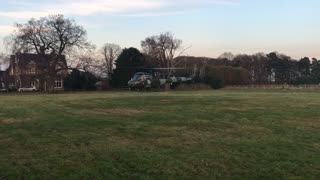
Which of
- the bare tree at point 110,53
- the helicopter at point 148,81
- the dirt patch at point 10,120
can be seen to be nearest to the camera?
the dirt patch at point 10,120

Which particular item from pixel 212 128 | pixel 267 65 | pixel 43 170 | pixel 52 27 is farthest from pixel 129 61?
pixel 43 170

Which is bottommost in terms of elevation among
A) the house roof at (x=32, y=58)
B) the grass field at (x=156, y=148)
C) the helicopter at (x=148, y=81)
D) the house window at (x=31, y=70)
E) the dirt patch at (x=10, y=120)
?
the grass field at (x=156, y=148)

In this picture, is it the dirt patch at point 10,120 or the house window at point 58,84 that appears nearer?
the dirt patch at point 10,120

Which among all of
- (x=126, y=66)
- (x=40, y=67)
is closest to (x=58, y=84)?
(x=126, y=66)

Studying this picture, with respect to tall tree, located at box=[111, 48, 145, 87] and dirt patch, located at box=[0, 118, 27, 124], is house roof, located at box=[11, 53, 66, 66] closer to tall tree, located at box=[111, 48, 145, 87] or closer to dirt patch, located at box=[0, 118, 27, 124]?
tall tree, located at box=[111, 48, 145, 87]

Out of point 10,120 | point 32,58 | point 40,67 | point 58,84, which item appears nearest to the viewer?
point 10,120

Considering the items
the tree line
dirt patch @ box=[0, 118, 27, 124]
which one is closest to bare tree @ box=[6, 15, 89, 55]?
the tree line

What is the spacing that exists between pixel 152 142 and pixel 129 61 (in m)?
84.6

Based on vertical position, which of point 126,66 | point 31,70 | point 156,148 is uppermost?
point 126,66

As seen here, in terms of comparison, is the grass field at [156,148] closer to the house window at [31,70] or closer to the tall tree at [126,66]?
the house window at [31,70]

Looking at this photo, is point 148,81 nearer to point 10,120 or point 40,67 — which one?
point 40,67

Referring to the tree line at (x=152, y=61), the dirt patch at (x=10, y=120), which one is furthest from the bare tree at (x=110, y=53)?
the dirt patch at (x=10, y=120)

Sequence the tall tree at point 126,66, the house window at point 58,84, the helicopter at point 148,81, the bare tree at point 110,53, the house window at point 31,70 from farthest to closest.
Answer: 1. the bare tree at point 110,53
2. the house window at point 58,84
3. the tall tree at point 126,66
4. the house window at point 31,70
5. the helicopter at point 148,81

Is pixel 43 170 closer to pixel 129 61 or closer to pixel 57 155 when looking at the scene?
pixel 57 155
